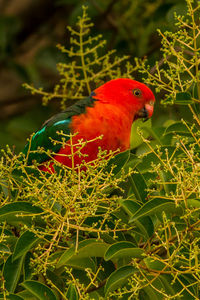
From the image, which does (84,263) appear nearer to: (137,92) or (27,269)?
(27,269)

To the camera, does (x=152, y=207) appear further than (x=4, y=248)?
No

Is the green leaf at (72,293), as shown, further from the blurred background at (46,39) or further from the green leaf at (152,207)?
the blurred background at (46,39)

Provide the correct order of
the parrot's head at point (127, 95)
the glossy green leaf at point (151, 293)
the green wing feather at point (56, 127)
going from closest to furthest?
the glossy green leaf at point (151, 293) → the green wing feather at point (56, 127) → the parrot's head at point (127, 95)

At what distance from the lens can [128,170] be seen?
222 centimetres

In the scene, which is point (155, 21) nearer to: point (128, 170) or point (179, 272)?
point (128, 170)

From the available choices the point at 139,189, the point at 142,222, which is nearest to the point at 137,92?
the point at 139,189

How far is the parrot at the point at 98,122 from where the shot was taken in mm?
2871

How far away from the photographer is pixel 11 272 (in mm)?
2127

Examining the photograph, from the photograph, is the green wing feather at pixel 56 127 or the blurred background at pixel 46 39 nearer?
the green wing feather at pixel 56 127

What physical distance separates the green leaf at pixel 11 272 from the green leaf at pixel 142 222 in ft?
1.32

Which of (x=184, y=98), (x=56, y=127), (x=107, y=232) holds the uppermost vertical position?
(x=184, y=98)

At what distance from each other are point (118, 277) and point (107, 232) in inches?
5.7

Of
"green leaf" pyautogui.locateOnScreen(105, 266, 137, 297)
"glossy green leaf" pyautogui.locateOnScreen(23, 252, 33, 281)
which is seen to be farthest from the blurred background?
"green leaf" pyautogui.locateOnScreen(105, 266, 137, 297)


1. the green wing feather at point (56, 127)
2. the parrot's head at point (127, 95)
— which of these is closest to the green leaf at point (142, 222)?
the green wing feather at point (56, 127)
